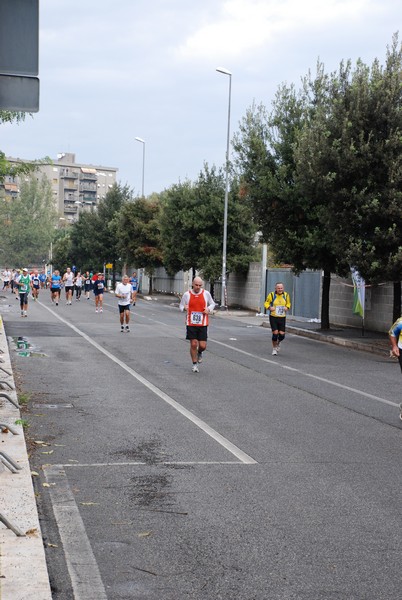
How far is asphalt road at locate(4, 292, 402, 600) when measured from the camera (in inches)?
200

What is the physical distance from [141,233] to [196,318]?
1831 inches

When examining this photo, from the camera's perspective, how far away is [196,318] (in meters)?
16.4

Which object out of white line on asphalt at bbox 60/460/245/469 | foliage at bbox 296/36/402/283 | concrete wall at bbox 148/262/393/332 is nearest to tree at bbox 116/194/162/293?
Result: concrete wall at bbox 148/262/393/332

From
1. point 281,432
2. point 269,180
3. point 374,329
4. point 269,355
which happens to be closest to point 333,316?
point 374,329

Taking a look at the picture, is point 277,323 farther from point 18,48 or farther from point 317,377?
point 18,48

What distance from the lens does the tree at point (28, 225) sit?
5738 inches

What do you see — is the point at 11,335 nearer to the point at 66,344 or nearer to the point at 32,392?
the point at 66,344

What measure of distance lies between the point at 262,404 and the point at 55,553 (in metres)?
6.78

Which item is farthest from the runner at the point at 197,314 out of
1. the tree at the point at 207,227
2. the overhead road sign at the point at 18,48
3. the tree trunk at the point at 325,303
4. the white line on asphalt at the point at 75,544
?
the tree at the point at 207,227

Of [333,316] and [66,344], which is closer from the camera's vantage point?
[66,344]

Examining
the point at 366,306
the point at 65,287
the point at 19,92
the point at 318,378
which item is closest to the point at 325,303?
the point at 366,306

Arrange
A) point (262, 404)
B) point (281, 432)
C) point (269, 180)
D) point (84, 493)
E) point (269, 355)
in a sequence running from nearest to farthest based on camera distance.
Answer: point (84, 493) < point (281, 432) < point (262, 404) < point (269, 355) < point (269, 180)

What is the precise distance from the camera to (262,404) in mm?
11961

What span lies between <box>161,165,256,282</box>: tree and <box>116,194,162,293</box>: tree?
1472 cm
